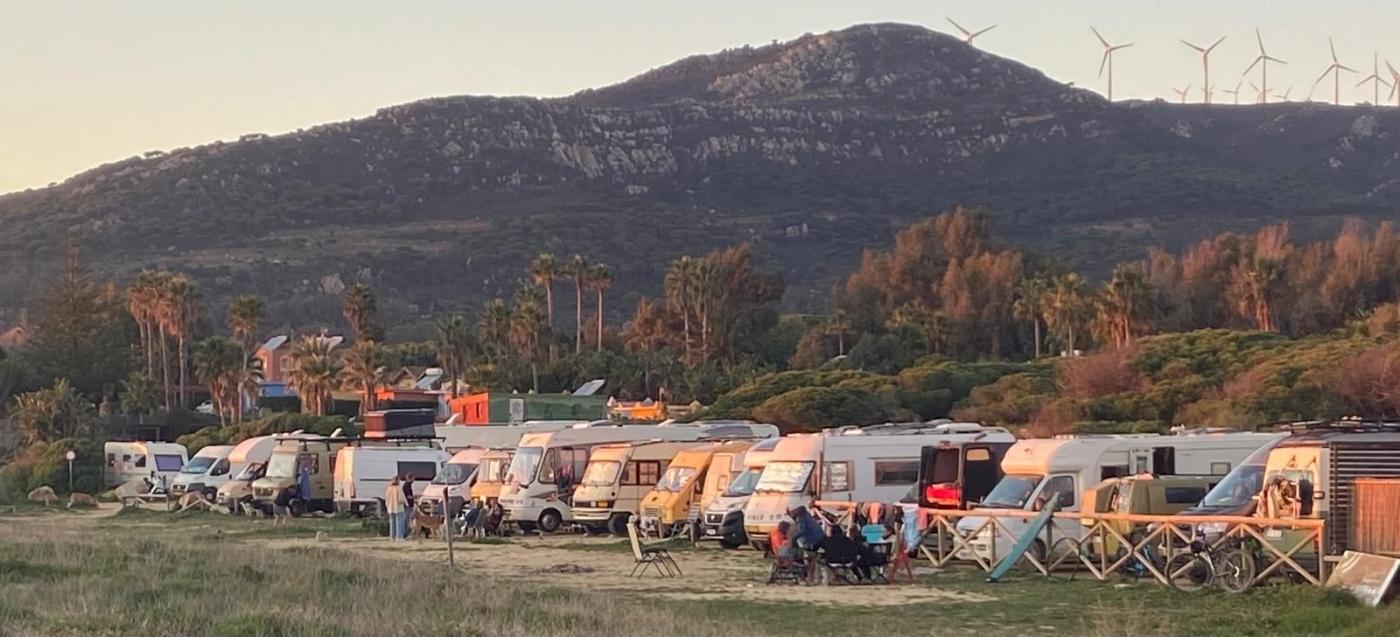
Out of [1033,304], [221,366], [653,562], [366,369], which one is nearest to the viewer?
[653,562]

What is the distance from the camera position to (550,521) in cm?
3844

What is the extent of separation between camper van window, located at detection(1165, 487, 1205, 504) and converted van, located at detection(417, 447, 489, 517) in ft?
58.1

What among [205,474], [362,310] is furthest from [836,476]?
[362,310]

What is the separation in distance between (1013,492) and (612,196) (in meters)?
150

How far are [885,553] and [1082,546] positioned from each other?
2.45 metres

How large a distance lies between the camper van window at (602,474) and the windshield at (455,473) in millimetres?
6517

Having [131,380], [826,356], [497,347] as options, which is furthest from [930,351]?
[131,380]

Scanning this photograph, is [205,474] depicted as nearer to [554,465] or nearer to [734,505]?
[554,465]

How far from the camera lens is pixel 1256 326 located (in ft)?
262

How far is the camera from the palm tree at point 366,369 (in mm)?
85875

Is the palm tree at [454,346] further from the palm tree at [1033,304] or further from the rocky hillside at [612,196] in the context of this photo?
the rocky hillside at [612,196]

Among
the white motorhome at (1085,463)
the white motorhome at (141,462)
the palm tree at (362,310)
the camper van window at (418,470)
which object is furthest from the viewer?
the palm tree at (362,310)

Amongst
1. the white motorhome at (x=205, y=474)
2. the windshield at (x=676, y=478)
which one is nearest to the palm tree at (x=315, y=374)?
the white motorhome at (x=205, y=474)

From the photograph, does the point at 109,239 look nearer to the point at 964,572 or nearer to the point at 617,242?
the point at 617,242
